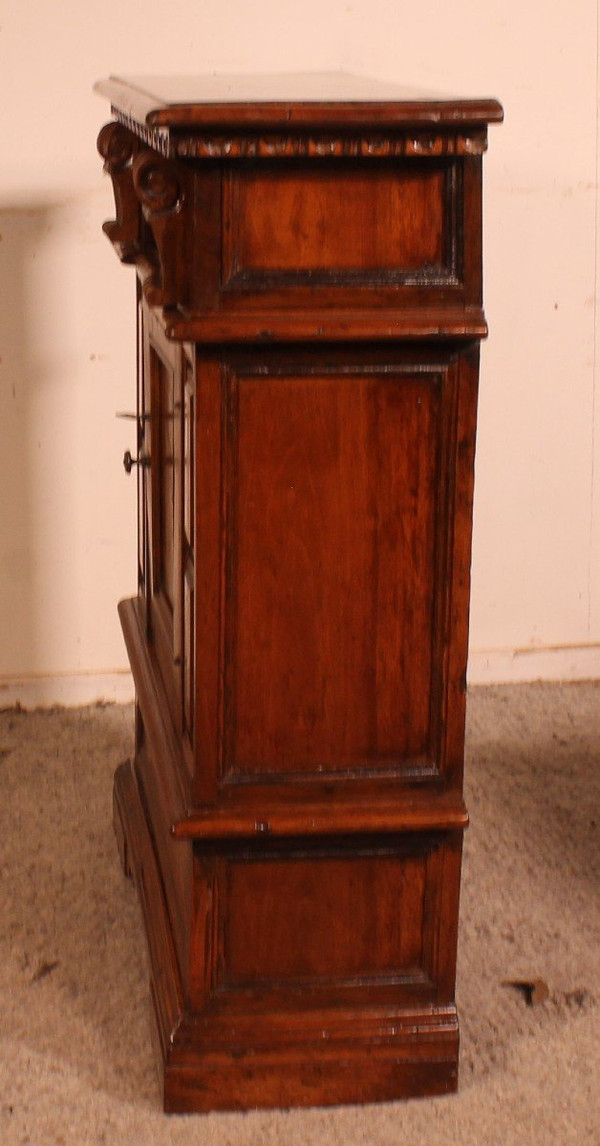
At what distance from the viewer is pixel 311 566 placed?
1950 mm

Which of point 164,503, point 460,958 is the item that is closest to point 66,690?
point 164,503

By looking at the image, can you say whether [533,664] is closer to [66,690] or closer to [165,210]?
[66,690]

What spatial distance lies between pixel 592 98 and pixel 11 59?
4.25 feet

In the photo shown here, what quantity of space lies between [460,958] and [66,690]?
1358mm

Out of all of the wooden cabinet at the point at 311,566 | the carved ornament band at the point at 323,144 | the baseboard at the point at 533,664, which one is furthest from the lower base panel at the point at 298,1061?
the baseboard at the point at 533,664

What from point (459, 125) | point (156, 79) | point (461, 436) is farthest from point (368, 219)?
point (156, 79)

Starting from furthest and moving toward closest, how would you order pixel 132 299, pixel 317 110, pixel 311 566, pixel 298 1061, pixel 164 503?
pixel 132 299 < pixel 164 503 < pixel 298 1061 < pixel 311 566 < pixel 317 110

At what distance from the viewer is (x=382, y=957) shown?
83.4 inches

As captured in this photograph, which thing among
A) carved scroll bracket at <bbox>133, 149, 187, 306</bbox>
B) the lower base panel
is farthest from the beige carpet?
carved scroll bracket at <bbox>133, 149, 187, 306</bbox>

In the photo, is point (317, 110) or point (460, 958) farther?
point (460, 958)

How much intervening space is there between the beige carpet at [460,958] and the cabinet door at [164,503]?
18.8 inches

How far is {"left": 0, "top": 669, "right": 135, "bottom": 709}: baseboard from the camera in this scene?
3486 mm

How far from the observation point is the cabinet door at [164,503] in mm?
2158

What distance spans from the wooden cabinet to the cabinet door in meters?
0.03
